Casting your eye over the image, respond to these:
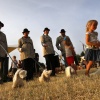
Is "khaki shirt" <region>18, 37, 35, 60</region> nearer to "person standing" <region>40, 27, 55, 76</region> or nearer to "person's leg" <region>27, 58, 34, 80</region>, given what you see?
"person's leg" <region>27, 58, 34, 80</region>

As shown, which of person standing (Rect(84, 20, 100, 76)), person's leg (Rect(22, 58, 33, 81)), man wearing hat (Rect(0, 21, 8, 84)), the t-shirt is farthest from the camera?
the t-shirt

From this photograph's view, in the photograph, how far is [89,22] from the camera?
761 centimetres

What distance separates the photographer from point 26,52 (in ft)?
29.4

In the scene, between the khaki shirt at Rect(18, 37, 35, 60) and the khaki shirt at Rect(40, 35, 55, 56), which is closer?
the khaki shirt at Rect(18, 37, 35, 60)

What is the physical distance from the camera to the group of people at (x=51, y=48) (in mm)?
7531

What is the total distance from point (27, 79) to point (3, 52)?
0.99 m

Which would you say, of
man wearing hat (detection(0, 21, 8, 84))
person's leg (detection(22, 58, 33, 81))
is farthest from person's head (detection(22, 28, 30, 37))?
person's leg (detection(22, 58, 33, 81))

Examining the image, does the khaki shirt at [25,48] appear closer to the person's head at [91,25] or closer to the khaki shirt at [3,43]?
the khaki shirt at [3,43]

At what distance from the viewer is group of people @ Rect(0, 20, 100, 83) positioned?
753 cm

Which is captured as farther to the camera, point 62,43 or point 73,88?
point 62,43

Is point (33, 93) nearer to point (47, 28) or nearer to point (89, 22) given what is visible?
point (89, 22)

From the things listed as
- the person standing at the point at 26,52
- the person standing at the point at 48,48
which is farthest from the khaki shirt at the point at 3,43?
the person standing at the point at 48,48

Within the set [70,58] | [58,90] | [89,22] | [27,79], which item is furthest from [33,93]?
[70,58]

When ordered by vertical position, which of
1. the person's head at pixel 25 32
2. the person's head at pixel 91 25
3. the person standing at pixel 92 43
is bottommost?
the person standing at pixel 92 43
